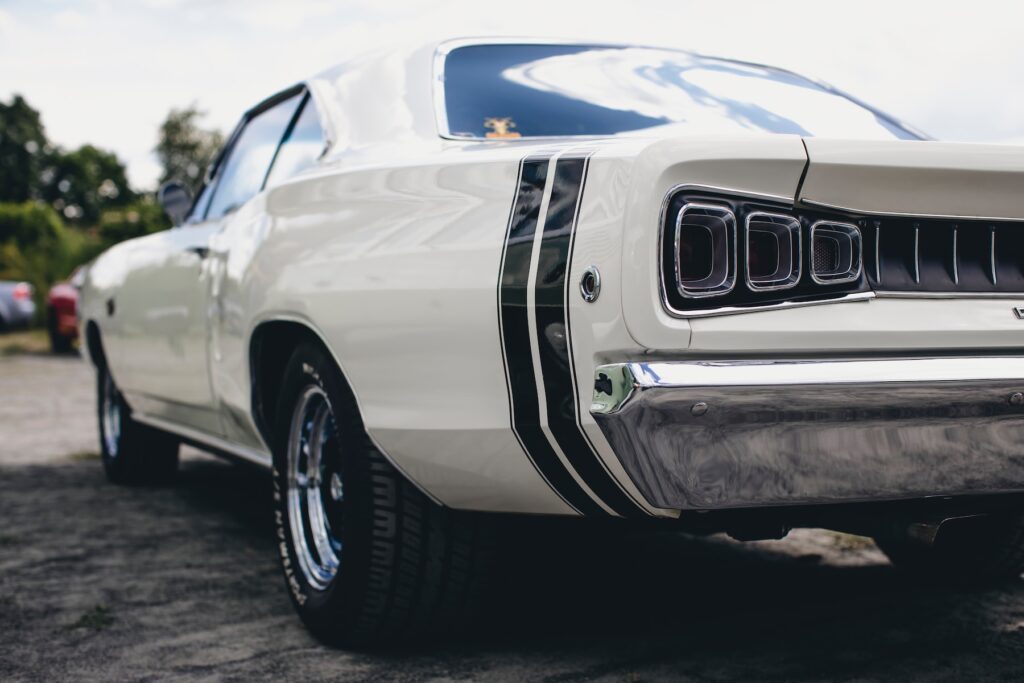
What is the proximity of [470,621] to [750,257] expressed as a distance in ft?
3.79

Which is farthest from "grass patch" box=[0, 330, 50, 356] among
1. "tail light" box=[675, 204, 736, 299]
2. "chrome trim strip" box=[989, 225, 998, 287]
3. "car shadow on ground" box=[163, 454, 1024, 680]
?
"chrome trim strip" box=[989, 225, 998, 287]

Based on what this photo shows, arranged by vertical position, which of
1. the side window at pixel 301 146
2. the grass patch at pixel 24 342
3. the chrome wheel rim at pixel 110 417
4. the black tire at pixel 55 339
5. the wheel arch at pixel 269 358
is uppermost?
the side window at pixel 301 146

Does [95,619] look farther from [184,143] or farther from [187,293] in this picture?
[184,143]

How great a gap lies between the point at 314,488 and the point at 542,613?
0.66 metres

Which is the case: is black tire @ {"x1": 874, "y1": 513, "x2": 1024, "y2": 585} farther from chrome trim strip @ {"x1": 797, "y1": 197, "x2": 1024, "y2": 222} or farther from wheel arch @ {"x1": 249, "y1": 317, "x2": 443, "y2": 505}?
wheel arch @ {"x1": 249, "y1": 317, "x2": 443, "y2": 505}

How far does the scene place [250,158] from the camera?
427cm

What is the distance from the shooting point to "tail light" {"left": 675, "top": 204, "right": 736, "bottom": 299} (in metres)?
2.06

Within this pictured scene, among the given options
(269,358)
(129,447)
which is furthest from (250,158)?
(129,447)

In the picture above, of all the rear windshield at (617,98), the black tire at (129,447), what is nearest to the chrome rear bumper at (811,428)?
the rear windshield at (617,98)

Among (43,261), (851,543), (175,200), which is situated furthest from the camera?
(43,261)

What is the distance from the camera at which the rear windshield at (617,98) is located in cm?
288

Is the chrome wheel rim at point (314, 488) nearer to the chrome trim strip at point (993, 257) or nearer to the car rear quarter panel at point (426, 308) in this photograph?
the car rear quarter panel at point (426, 308)

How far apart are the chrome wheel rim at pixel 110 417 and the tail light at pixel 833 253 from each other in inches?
158

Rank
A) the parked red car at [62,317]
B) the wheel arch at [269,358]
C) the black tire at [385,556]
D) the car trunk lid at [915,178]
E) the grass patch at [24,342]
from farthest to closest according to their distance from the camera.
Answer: the grass patch at [24,342] → the parked red car at [62,317] → the wheel arch at [269,358] → the black tire at [385,556] → the car trunk lid at [915,178]
